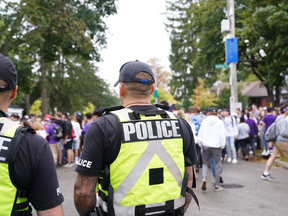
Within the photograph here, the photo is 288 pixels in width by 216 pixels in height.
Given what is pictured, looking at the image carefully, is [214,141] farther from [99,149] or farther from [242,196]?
[99,149]

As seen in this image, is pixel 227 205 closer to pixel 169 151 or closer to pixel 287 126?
pixel 287 126

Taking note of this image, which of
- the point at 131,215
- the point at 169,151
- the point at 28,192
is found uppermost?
the point at 169,151

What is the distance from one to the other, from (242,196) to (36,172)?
603cm

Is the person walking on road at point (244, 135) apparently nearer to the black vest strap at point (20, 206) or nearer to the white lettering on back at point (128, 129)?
the white lettering on back at point (128, 129)

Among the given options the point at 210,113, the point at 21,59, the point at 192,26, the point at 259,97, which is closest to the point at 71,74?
the point at 192,26

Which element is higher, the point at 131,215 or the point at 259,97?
the point at 259,97

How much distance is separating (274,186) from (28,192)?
7.35 m

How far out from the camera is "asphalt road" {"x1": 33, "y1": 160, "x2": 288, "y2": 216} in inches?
229

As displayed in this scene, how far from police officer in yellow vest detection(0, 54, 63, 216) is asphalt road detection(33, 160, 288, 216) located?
4.32m

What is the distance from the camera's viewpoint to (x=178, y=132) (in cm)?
237

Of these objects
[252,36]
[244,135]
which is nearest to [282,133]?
[244,135]

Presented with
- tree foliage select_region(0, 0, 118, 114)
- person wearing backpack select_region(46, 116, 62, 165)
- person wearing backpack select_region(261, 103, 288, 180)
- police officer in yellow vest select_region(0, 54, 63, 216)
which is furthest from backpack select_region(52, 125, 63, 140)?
police officer in yellow vest select_region(0, 54, 63, 216)

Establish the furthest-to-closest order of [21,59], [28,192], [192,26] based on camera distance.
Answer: [192,26], [21,59], [28,192]

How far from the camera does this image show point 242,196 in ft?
22.3
